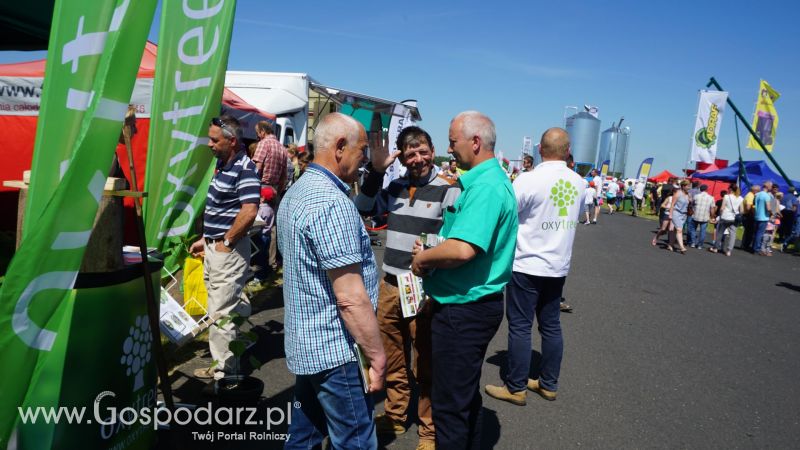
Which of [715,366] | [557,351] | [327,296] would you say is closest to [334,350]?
[327,296]

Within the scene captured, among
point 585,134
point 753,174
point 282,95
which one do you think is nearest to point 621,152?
point 585,134

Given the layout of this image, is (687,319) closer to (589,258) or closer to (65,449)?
(589,258)

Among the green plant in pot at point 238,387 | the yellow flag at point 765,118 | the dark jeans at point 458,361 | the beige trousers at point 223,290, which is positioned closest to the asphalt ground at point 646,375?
the green plant in pot at point 238,387

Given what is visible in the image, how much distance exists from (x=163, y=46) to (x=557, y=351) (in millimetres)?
3512

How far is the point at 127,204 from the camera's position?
604 centimetres

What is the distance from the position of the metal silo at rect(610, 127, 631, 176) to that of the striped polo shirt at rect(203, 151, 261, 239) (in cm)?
8640

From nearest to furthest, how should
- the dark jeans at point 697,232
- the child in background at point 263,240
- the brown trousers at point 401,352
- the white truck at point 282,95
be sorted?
the brown trousers at point 401,352
the child in background at point 263,240
the white truck at point 282,95
the dark jeans at point 697,232

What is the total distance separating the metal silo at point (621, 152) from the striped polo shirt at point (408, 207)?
86195mm

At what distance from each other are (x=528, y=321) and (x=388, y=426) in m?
1.33

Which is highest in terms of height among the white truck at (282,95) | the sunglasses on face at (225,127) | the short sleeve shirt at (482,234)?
the white truck at (282,95)

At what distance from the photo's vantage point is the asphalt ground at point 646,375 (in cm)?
353

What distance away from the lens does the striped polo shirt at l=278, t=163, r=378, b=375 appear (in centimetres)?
184

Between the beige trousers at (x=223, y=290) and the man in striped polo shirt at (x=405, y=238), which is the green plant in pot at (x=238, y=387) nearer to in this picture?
the beige trousers at (x=223, y=290)

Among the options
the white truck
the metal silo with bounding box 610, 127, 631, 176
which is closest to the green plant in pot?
the white truck
